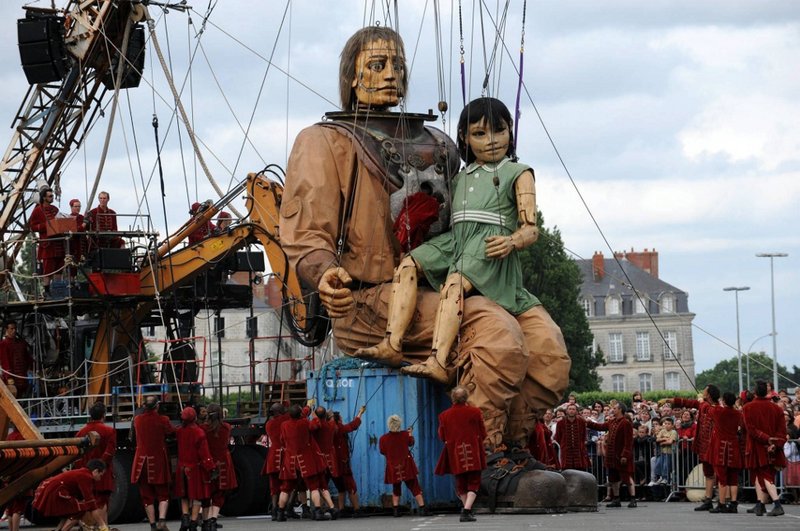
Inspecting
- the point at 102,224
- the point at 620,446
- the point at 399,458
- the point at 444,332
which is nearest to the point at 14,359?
the point at 102,224

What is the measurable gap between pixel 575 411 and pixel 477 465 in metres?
5.37

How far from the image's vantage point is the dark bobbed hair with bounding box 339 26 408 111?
19938 millimetres

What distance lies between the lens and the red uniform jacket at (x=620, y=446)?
2197cm

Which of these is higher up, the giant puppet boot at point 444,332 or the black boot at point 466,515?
the giant puppet boot at point 444,332

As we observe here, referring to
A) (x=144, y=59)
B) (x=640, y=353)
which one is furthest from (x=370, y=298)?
(x=640, y=353)

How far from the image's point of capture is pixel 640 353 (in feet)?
404

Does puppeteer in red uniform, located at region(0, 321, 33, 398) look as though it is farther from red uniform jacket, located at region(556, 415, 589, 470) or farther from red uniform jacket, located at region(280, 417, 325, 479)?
red uniform jacket, located at region(556, 415, 589, 470)

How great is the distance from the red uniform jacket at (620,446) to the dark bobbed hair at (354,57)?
17.0 feet

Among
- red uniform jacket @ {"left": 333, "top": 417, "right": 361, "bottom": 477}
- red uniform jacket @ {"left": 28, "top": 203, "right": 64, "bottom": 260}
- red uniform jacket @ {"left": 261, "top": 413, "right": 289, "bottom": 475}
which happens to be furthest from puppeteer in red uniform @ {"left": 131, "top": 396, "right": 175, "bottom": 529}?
red uniform jacket @ {"left": 28, "top": 203, "right": 64, "bottom": 260}

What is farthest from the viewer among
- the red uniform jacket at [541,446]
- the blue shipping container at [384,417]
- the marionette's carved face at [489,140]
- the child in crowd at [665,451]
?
the child in crowd at [665,451]

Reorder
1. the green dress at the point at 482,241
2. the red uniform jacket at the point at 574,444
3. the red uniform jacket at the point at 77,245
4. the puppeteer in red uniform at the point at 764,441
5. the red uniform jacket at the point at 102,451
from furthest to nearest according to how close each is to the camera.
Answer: the red uniform jacket at the point at 77,245 < the red uniform jacket at the point at 574,444 < the puppeteer in red uniform at the point at 764,441 < the green dress at the point at 482,241 < the red uniform jacket at the point at 102,451

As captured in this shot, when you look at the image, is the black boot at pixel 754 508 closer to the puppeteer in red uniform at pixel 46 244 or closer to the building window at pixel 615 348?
the puppeteer in red uniform at pixel 46 244

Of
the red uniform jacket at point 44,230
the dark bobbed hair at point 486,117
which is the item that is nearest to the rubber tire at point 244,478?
the red uniform jacket at point 44,230

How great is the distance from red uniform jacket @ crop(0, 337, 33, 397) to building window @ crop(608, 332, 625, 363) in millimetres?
100382
